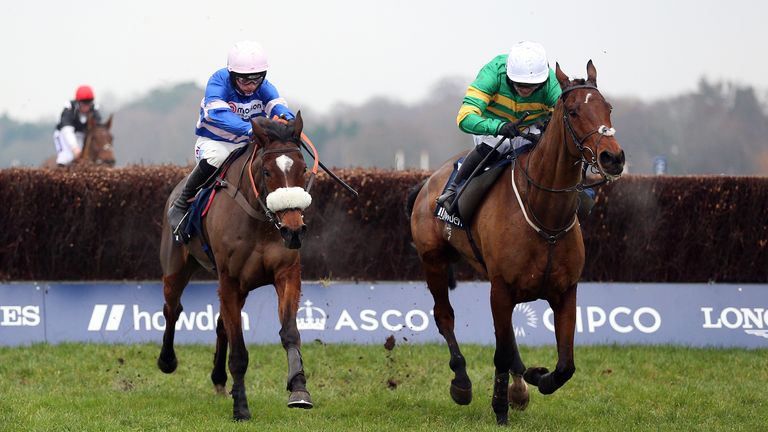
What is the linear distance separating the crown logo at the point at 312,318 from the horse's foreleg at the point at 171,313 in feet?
5.87

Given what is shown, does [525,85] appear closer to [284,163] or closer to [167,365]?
[284,163]

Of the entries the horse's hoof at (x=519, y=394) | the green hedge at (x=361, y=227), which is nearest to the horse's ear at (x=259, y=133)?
the horse's hoof at (x=519, y=394)

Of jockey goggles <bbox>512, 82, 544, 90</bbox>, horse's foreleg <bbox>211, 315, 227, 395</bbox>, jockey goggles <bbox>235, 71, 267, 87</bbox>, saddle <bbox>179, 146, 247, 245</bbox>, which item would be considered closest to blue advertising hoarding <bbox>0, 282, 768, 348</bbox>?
horse's foreleg <bbox>211, 315, 227, 395</bbox>

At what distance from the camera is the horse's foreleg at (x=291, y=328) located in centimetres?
734

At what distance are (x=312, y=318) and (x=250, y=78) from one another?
10.9 feet

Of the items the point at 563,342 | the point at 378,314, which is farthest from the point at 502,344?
the point at 378,314

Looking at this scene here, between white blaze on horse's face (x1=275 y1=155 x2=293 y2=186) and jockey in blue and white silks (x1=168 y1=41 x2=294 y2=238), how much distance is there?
78cm

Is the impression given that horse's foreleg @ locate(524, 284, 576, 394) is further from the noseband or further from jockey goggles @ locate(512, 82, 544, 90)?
the noseband

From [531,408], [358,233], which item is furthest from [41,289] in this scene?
[531,408]

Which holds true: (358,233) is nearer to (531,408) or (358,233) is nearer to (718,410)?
(531,408)

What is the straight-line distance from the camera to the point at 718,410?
8.34 metres

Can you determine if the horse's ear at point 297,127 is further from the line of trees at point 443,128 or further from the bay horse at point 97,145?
the line of trees at point 443,128

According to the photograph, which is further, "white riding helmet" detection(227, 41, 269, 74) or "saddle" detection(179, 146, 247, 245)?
"saddle" detection(179, 146, 247, 245)

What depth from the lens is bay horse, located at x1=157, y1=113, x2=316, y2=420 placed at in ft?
23.8
